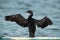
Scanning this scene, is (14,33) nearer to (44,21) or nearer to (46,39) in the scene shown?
(44,21)

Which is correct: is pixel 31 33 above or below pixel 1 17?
below

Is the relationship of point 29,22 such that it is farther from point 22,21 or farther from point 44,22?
point 44,22

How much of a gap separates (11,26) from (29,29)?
1.04ft

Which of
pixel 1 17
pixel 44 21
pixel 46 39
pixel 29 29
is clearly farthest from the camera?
pixel 1 17

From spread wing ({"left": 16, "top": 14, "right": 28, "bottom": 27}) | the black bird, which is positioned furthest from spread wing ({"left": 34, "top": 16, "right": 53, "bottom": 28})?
spread wing ({"left": 16, "top": 14, "right": 28, "bottom": 27})

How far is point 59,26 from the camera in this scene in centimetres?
330

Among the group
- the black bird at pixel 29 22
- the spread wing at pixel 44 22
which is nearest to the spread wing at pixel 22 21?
the black bird at pixel 29 22

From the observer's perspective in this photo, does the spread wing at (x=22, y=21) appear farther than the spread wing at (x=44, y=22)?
Yes

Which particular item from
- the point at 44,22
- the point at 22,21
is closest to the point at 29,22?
the point at 22,21

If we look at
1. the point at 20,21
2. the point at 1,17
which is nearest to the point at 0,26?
the point at 1,17

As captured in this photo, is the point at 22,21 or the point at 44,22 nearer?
the point at 44,22

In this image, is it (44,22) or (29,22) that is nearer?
(44,22)

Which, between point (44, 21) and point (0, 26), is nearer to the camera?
point (44, 21)

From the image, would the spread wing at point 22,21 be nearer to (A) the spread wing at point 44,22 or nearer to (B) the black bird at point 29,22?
(B) the black bird at point 29,22
